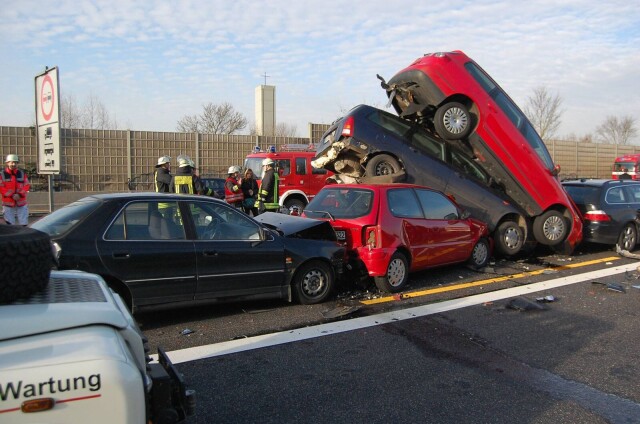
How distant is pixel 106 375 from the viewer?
1.85 m

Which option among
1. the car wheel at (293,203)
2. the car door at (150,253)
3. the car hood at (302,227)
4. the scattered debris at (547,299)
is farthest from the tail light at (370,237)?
the car wheel at (293,203)

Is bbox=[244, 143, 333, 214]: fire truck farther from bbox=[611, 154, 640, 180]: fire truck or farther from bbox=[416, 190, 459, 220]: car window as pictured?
bbox=[611, 154, 640, 180]: fire truck

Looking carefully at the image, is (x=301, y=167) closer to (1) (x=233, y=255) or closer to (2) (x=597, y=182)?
(2) (x=597, y=182)

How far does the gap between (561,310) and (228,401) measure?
429cm

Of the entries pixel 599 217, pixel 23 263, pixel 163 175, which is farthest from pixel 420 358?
pixel 599 217

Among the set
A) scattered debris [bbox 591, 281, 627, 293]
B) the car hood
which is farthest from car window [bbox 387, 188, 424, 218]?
scattered debris [bbox 591, 281, 627, 293]

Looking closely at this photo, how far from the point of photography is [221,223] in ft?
18.6

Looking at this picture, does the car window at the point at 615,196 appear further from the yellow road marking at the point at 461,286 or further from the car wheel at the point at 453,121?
the car wheel at the point at 453,121

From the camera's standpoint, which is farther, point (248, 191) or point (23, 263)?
point (248, 191)

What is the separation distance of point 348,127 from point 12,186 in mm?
5929

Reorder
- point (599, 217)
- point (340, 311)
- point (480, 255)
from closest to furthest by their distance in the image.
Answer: point (340, 311), point (480, 255), point (599, 217)

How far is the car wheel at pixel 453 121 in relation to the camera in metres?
9.00

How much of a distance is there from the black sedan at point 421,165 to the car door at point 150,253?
13.9 feet

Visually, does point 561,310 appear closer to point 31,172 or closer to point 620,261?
point 620,261
